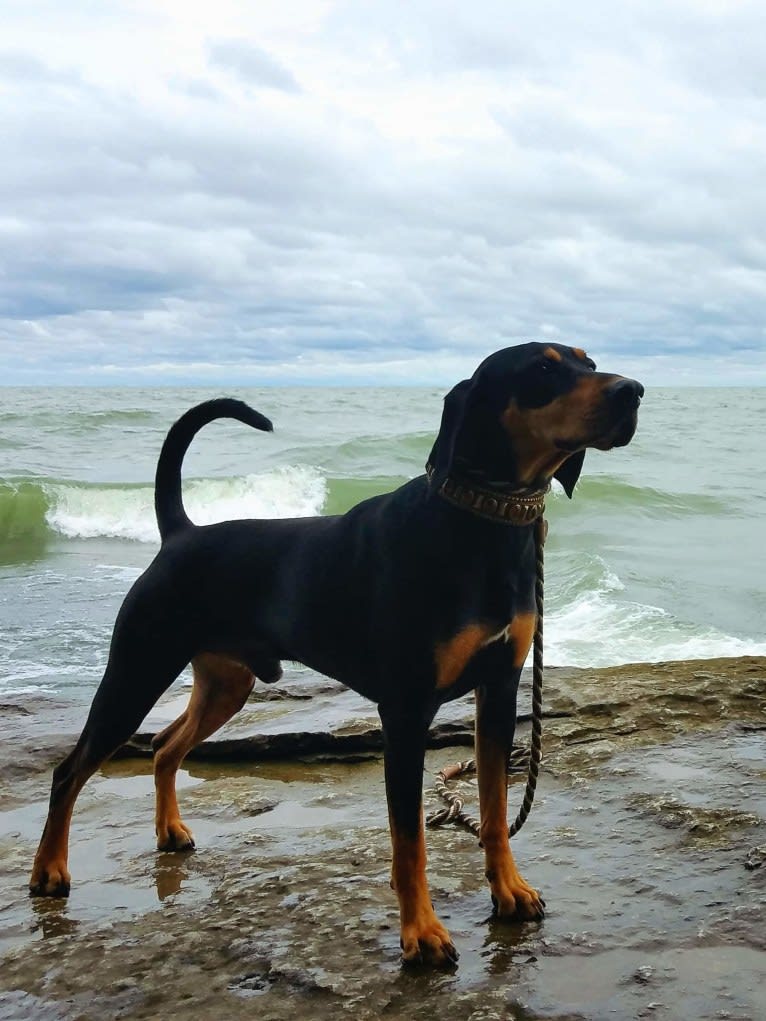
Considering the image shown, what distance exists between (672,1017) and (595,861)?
91cm

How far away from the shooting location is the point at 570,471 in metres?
3.07

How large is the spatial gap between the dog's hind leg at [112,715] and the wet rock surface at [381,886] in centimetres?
22

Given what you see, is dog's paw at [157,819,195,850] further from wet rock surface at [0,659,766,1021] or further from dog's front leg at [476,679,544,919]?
dog's front leg at [476,679,544,919]

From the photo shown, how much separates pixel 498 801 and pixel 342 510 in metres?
14.7

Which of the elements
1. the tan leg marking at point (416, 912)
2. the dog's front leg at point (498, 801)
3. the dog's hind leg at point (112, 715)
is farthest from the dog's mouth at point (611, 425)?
the dog's hind leg at point (112, 715)

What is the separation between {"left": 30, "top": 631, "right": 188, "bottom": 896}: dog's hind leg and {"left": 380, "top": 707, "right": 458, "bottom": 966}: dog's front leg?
947 millimetres

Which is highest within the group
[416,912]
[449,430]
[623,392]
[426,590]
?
[623,392]

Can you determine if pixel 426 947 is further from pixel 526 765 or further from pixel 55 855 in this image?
pixel 526 765

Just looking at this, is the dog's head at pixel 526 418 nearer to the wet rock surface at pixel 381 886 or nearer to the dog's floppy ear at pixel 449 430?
the dog's floppy ear at pixel 449 430

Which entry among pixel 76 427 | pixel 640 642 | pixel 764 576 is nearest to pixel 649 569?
pixel 764 576

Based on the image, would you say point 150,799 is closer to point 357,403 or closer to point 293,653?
point 293,653

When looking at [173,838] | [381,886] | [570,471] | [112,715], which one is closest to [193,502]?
[173,838]

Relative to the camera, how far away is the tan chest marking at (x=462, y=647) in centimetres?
268

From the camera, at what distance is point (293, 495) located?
1819 cm
